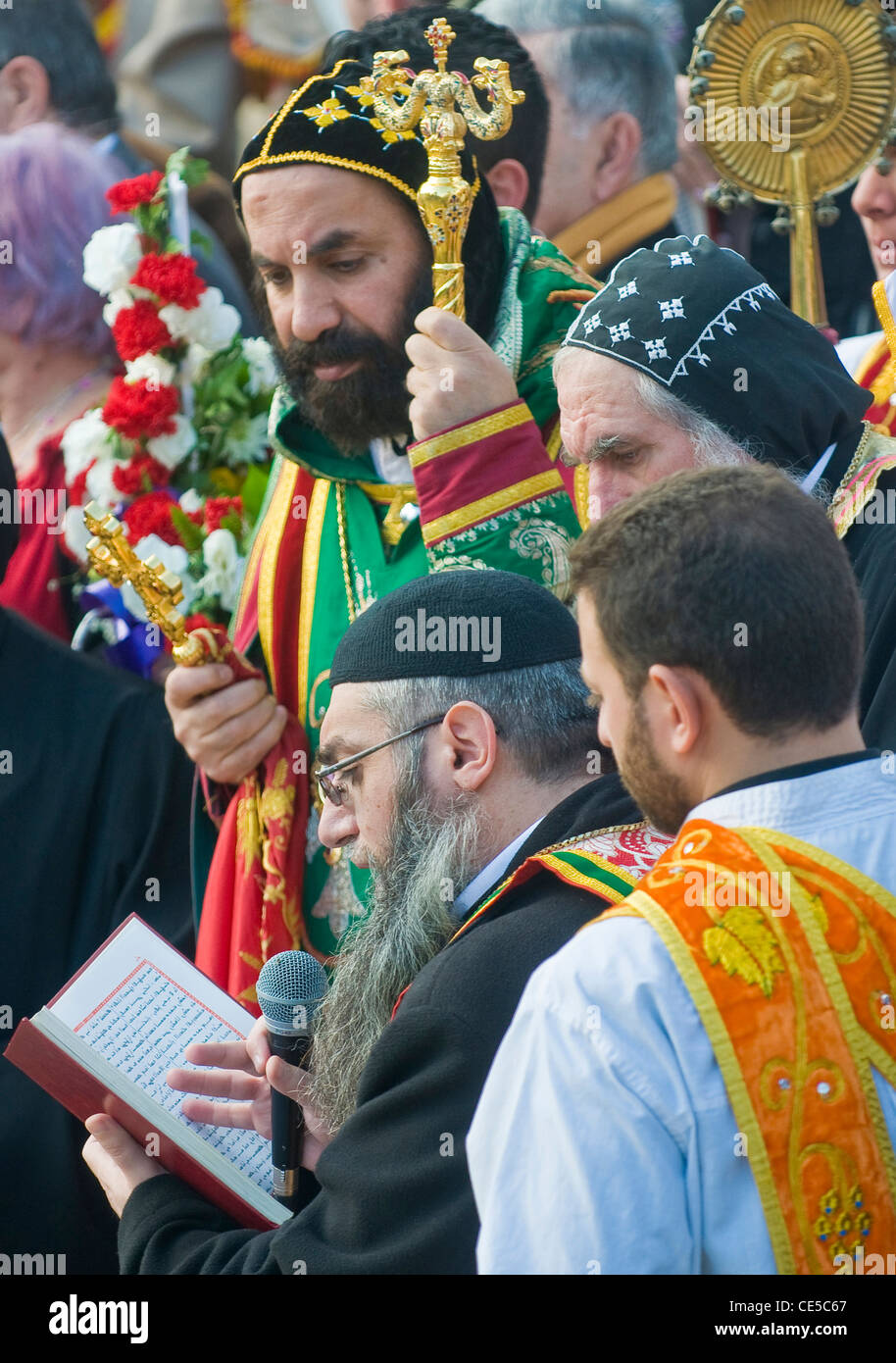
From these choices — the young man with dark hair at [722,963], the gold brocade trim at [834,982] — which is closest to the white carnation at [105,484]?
the young man with dark hair at [722,963]

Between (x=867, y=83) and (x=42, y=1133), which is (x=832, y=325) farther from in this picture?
(x=42, y=1133)

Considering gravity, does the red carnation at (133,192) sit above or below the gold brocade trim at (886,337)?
above

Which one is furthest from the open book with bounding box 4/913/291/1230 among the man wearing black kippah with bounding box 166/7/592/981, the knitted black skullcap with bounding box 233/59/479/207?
the knitted black skullcap with bounding box 233/59/479/207

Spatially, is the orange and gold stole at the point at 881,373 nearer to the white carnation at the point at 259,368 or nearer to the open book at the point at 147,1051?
the white carnation at the point at 259,368

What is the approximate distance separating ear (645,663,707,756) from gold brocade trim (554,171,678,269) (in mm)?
3342

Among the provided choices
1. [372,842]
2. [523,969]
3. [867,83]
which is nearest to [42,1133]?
[372,842]

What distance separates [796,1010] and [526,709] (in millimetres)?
953

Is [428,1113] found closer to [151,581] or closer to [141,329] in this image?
[151,581]

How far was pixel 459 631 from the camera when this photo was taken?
289 cm

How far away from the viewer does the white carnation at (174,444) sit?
15.2 ft

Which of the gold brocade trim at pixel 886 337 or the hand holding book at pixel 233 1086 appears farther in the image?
the gold brocade trim at pixel 886 337

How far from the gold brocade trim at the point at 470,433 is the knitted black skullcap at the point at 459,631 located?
0.58 metres

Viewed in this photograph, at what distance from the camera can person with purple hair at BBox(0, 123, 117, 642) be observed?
5.34m
